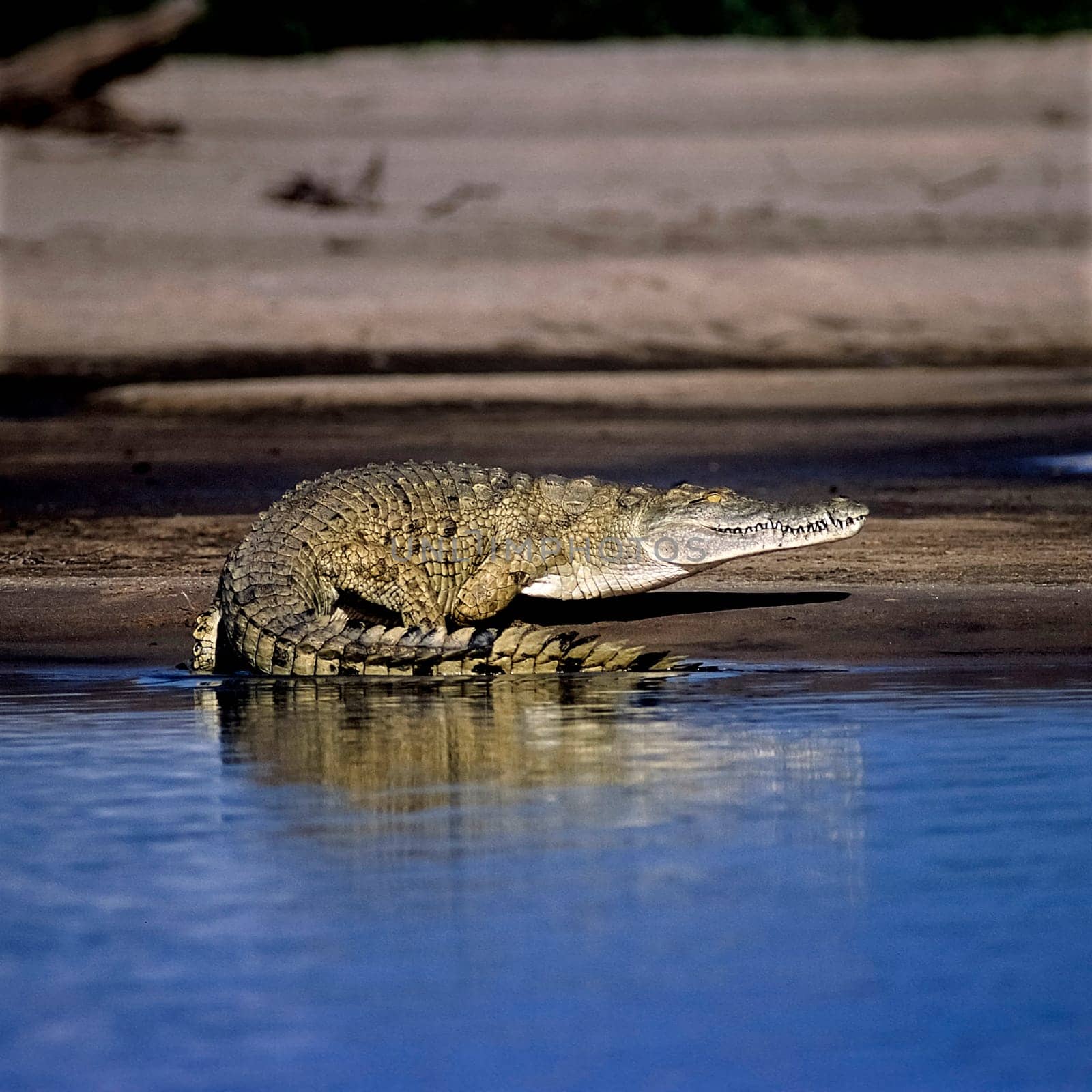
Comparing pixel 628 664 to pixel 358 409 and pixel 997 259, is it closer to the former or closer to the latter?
pixel 358 409

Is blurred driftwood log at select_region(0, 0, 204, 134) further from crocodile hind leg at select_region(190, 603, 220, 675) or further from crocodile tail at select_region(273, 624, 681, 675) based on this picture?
crocodile tail at select_region(273, 624, 681, 675)

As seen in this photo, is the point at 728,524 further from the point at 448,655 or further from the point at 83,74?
the point at 83,74

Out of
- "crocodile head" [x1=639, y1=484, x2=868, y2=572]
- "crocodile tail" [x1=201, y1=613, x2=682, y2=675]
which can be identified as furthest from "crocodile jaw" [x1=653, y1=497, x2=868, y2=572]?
"crocodile tail" [x1=201, y1=613, x2=682, y2=675]

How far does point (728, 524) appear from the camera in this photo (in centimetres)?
829

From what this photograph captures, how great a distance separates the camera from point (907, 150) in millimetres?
25422

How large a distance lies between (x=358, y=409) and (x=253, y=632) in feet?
27.9

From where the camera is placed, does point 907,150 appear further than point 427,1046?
Yes

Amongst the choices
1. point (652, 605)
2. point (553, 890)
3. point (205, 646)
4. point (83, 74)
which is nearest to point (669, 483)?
point (652, 605)

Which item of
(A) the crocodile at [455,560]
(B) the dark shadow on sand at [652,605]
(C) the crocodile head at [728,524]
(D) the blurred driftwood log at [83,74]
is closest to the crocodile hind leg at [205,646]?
(A) the crocodile at [455,560]

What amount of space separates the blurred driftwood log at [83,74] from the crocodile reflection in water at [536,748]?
19039mm

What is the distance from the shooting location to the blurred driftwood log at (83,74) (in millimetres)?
25062

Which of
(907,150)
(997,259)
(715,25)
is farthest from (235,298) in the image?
(715,25)

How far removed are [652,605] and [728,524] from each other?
0.68m

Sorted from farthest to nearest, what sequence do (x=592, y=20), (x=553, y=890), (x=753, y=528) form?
(x=592, y=20) → (x=753, y=528) → (x=553, y=890)
